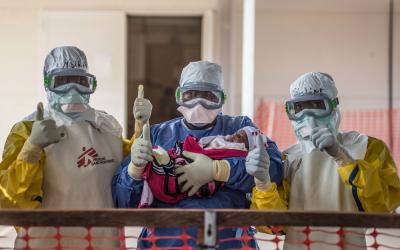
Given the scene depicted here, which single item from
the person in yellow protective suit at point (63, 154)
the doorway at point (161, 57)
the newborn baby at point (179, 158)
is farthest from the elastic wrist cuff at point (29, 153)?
the doorway at point (161, 57)

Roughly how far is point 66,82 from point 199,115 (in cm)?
54

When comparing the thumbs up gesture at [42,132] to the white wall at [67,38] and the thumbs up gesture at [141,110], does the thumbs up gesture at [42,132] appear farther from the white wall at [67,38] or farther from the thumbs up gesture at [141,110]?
the white wall at [67,38]

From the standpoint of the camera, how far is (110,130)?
7.41 ft

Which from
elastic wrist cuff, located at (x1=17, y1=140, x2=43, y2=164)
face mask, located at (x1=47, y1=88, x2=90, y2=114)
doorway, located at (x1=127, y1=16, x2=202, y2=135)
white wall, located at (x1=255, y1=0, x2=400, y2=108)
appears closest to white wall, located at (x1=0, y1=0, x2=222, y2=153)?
white wall, located at (x1=255, y1=0, x2=400, y2=108)

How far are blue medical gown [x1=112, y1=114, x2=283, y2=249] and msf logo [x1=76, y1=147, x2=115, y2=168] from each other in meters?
0.08

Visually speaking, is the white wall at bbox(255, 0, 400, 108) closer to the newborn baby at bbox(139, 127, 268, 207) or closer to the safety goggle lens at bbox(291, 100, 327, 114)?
the safety goggle lens at bbox(291, 100, 327, 114)

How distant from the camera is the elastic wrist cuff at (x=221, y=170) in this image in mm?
1949

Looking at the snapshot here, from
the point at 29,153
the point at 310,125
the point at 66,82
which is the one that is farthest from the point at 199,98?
the point at 29,153

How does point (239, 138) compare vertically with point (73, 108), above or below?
below

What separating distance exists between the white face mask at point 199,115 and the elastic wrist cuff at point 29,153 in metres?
0.55

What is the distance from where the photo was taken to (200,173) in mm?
1941

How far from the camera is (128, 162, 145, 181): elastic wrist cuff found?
1.94 meters

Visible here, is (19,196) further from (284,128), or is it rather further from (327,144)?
(284,128)

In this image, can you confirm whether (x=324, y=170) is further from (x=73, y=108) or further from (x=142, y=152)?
(x=73, y=108)
